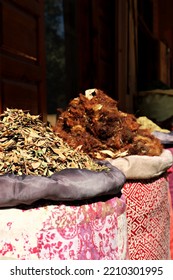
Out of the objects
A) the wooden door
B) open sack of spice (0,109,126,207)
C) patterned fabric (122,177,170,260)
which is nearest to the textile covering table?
patterned fabric (122,177,170,260)

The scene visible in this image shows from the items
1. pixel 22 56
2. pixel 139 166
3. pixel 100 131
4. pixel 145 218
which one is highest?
pixel 22 56

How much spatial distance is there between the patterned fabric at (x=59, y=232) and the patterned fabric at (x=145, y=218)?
1.64 ft

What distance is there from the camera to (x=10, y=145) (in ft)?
5.67

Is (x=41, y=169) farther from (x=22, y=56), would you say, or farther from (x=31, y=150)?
(x=22, y=56)

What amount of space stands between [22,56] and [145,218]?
144cm

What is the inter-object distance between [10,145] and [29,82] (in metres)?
1.70

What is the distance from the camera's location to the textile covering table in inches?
84.6

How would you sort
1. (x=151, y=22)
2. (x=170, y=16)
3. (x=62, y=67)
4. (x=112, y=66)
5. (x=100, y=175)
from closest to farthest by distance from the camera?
(x=100, y=175)
(x=62, y=67)
(x=112, y=66)
(x=170, y=16)
(x=151, y=22)

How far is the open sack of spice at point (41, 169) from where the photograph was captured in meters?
1.46

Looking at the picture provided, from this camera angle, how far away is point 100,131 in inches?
90.7

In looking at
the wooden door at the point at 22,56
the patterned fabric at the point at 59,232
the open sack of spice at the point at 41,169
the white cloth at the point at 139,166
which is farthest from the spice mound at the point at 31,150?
the wooden door at the point at 22,56

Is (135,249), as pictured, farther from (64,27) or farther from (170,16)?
(170,16)

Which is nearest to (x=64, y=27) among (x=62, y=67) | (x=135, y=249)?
(x=62, y=67)

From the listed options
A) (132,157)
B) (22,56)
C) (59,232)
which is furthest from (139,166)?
(22,56)
